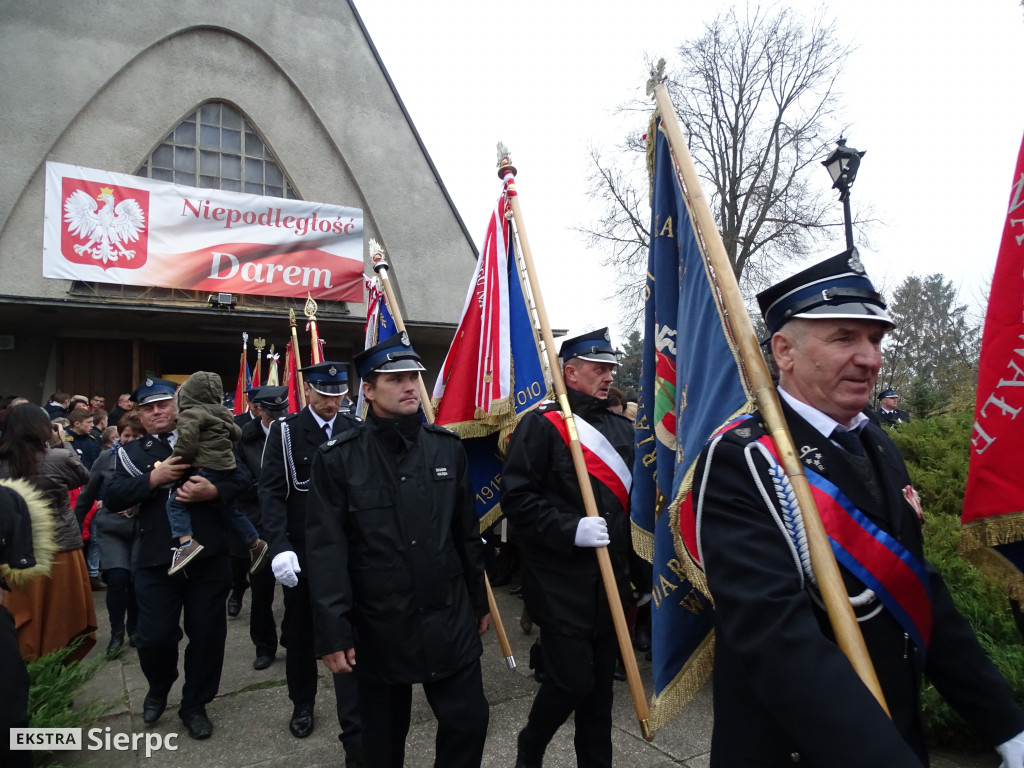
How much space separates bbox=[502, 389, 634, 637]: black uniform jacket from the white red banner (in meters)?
11.8

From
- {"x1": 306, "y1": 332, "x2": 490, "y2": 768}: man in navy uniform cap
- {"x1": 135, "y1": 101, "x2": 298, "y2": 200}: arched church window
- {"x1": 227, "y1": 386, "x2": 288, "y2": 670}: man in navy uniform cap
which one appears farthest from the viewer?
{"x1": 135, "y1": 101, "x2": 298, "y2": 200}: arched church window

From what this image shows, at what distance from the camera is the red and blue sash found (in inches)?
63.5

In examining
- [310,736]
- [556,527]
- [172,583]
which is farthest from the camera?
[172,583]

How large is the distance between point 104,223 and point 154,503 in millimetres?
10986

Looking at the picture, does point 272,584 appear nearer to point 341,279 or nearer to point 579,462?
point 579,462

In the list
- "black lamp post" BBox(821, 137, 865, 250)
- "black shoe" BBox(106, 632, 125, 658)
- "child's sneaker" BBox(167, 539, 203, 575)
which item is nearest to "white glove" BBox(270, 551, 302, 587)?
"child's sneaker" BBox(167, 539, 203, 575)

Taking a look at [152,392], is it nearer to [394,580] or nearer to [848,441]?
[394,580]

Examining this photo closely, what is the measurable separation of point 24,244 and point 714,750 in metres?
15.0

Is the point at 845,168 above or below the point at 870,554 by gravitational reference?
above

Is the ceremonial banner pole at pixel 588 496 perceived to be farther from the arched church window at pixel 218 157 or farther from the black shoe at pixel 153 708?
the arched church window at pixel 218 157

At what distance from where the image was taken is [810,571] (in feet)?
5.25

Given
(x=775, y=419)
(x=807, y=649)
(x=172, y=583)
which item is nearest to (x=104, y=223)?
(x=172, y=583)

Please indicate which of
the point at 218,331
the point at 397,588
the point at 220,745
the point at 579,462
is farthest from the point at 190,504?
the point at 218,331

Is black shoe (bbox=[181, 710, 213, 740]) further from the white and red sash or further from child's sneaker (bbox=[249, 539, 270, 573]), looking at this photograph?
the white and red sash
